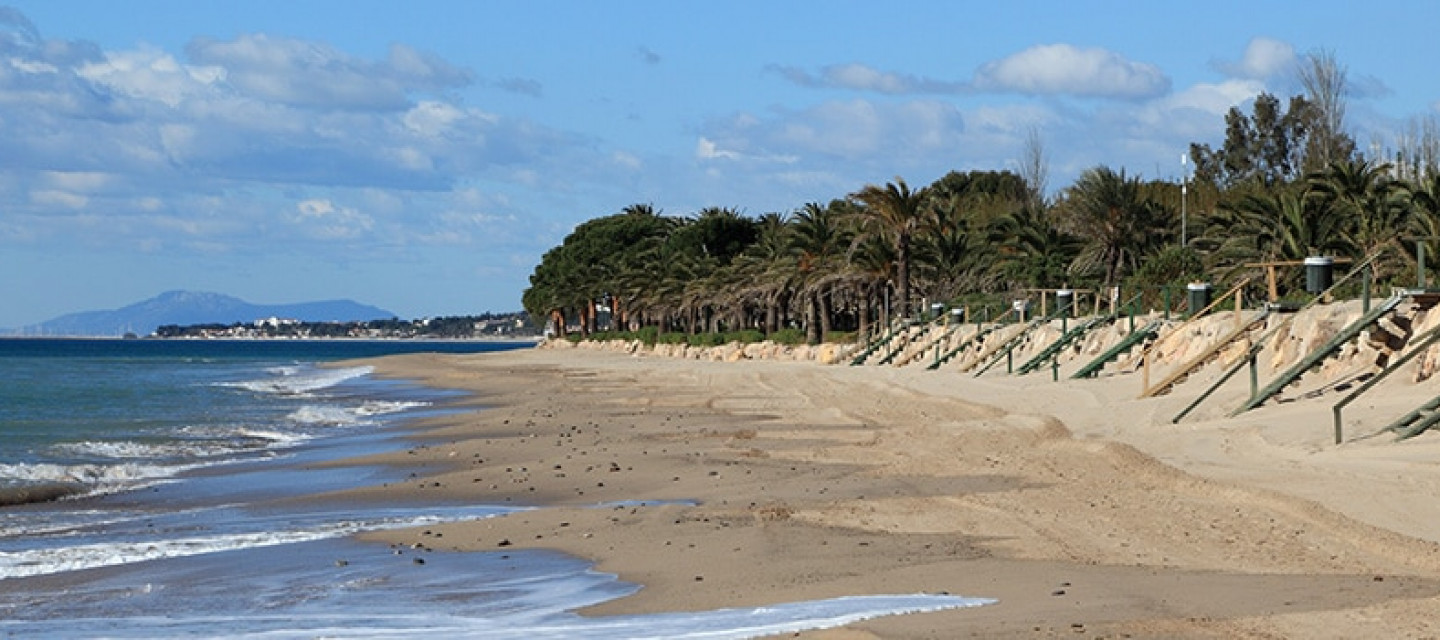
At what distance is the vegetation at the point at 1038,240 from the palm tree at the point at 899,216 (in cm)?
7

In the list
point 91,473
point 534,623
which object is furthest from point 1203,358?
point 534,623

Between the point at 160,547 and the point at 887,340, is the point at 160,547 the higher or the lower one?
the lower one

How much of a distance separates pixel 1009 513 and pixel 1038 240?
44.4 meters

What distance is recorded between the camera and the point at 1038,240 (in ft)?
184

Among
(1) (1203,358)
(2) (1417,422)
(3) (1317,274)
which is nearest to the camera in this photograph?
(2) (1417,422)

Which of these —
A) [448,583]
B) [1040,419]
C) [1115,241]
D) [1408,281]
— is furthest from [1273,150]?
[448,583]

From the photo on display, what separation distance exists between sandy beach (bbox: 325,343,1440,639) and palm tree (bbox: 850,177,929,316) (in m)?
28.9

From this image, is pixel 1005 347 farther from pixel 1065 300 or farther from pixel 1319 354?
pixel 1319 354

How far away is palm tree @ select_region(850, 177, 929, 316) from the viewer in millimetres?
54906

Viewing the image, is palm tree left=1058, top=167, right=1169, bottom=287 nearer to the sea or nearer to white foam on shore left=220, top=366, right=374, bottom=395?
white foam on shore left=220, top=366, right=374, bottom=395

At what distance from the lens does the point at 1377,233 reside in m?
41.9

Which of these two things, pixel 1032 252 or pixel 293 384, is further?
pixel 293 384

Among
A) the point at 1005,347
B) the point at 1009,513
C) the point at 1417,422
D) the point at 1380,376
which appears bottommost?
the point at 1009,513

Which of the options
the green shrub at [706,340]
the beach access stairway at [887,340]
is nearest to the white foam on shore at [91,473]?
the beach access stairway at [887,340]
